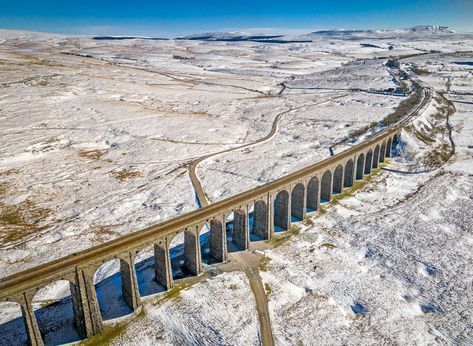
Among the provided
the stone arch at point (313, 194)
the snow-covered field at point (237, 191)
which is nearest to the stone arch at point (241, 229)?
the snow-covered field at point (237, 191)

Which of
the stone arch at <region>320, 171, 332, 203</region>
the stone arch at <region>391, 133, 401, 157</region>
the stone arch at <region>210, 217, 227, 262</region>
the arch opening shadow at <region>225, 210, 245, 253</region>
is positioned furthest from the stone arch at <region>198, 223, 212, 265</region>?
the stone arch at <region>391, 133, 401, 157</region>

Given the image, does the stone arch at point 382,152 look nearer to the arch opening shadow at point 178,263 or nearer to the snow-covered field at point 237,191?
the snow-covered field at point 237,191

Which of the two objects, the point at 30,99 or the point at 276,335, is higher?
the point at 30,99

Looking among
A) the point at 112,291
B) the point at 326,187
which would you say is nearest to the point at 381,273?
the point at 326,187

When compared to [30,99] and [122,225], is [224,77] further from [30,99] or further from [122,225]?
[122,225]

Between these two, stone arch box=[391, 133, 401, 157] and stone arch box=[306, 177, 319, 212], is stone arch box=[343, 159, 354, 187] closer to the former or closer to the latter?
stone arch box=[306, 177, 319, 212]

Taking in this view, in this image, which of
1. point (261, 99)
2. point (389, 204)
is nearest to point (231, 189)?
point (389, 204)

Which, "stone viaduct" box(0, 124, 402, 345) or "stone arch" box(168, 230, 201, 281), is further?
"stone arch" box(168, 230, 201, 281)
